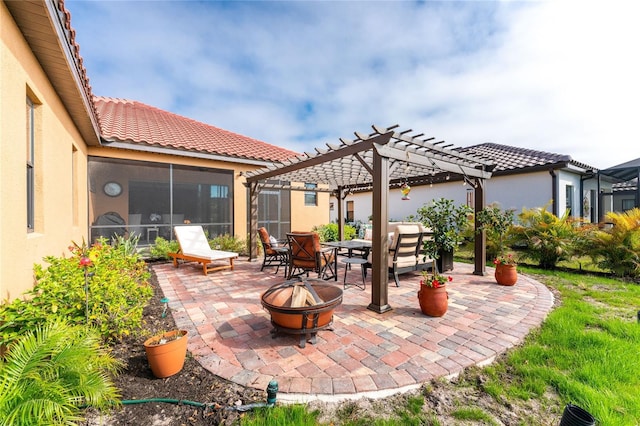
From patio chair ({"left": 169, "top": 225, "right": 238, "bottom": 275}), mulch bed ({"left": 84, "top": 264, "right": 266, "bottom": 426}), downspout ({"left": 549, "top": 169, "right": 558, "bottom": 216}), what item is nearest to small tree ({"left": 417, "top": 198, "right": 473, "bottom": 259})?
mulch bed ({"left": 84, "top": 264, "right": 266, "bottom": 426})

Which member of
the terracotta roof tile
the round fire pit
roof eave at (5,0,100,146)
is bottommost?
the round fire pit

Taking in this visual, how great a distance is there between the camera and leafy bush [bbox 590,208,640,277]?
5742 mm

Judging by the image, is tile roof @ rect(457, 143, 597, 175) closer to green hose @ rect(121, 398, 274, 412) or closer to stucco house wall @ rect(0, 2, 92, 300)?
green hose @ rect(121, 398, 274, 412)

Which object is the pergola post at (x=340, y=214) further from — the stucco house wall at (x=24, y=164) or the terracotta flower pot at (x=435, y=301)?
the stucco house wall at (x=24, y=164)

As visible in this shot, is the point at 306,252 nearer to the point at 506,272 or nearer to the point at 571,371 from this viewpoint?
the point at 571,371

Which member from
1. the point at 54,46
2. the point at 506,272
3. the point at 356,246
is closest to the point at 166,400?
the point at 54,46

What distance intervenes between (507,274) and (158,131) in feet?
34.7

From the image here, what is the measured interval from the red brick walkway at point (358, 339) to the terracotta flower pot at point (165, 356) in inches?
10.3

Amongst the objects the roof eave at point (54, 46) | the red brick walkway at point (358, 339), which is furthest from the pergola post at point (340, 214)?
the roof eave at point (54, 46)

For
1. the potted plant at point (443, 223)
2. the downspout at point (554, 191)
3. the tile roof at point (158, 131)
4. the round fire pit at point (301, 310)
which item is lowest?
the round fire pit at point (301, 310)

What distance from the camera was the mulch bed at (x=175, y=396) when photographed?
72.6 inches

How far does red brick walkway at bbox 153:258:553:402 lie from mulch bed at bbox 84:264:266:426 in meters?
0.12

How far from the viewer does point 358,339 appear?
3.00m

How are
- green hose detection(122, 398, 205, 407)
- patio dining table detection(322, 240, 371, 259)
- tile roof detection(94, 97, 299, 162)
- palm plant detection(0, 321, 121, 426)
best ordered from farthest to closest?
Answer: 1. tile roof detection(94, 97, 299, 162)
2. patio dining table detection(322, 240, 371, 259)
3. green hose detection(122, 398, 205, 407)
4. palm plant detection(0, 321, 121, 426)
